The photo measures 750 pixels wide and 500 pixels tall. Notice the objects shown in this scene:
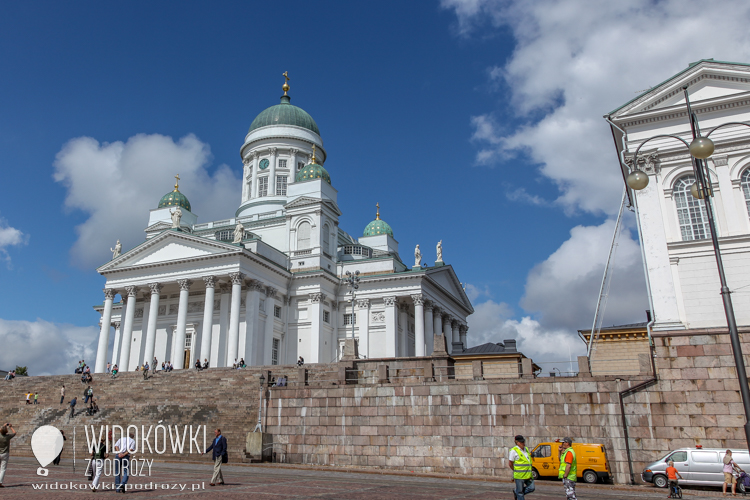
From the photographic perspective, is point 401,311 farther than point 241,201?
No

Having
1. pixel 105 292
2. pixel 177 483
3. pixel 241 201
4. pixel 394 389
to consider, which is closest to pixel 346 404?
pixel 394 389

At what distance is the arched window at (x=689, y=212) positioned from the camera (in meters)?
24.6

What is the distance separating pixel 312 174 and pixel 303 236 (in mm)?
6546

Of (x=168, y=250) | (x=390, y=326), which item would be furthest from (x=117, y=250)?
(x=390, y=326)

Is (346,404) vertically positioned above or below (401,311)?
below

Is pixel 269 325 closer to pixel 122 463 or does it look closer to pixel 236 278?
pixel 236 278

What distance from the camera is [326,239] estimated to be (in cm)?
5291

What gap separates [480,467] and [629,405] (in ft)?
20.2

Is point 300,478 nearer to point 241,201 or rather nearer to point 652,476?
point 652,476

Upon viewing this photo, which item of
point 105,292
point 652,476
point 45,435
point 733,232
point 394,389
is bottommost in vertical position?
point 652,476

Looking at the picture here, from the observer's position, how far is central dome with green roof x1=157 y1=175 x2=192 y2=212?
2355 inches

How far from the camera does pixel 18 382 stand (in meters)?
38.3

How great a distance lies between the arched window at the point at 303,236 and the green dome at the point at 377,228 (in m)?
11.2

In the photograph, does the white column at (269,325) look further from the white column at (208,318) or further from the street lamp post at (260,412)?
the street lamp post at (260,412)
